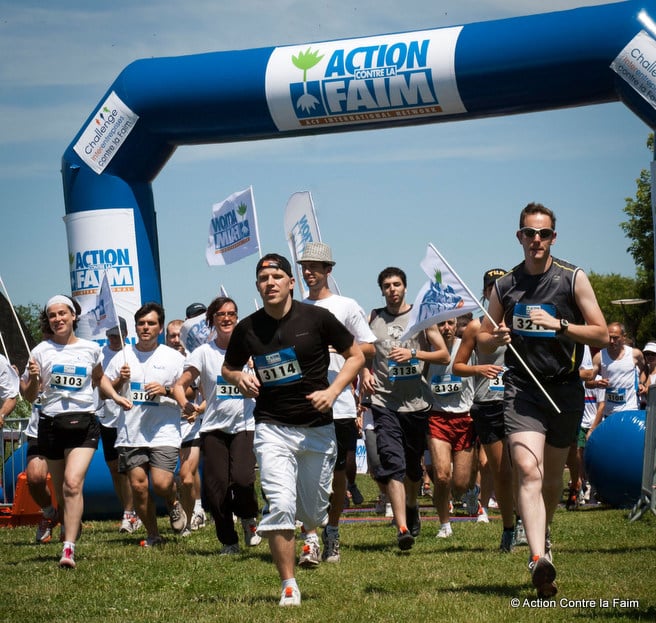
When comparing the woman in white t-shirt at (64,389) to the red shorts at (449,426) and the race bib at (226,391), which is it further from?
the red shorts at (449,426)

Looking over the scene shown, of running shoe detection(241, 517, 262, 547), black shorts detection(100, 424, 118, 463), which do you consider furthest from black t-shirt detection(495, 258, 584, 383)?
black shorts detection(100, 424, 118, 463)

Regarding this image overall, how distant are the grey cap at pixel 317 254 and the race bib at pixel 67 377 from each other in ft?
7.03

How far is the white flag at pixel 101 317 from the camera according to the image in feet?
36.3

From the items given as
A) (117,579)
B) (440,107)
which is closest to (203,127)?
(440,107)

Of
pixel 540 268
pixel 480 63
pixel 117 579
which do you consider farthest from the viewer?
pixel 480 63

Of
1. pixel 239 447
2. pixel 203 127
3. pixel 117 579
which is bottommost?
pixel 117 579

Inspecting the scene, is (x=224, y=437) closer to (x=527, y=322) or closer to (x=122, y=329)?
(x=122, y=329)

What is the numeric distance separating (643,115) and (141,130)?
5677mm

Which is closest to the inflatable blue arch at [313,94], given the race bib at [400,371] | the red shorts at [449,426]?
the red shorts at [449,426]

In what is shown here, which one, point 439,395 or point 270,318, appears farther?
point 439,395

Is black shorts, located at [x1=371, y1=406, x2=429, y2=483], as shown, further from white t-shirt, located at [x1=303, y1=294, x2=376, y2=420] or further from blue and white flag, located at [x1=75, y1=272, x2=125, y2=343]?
blue and white flag, located at [x1=75, y1=272, x2=125, y2=343]

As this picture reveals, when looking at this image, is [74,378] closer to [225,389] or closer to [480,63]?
[225,389]

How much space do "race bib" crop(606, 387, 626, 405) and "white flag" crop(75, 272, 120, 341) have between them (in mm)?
6708

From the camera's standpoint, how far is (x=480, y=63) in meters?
11.9
